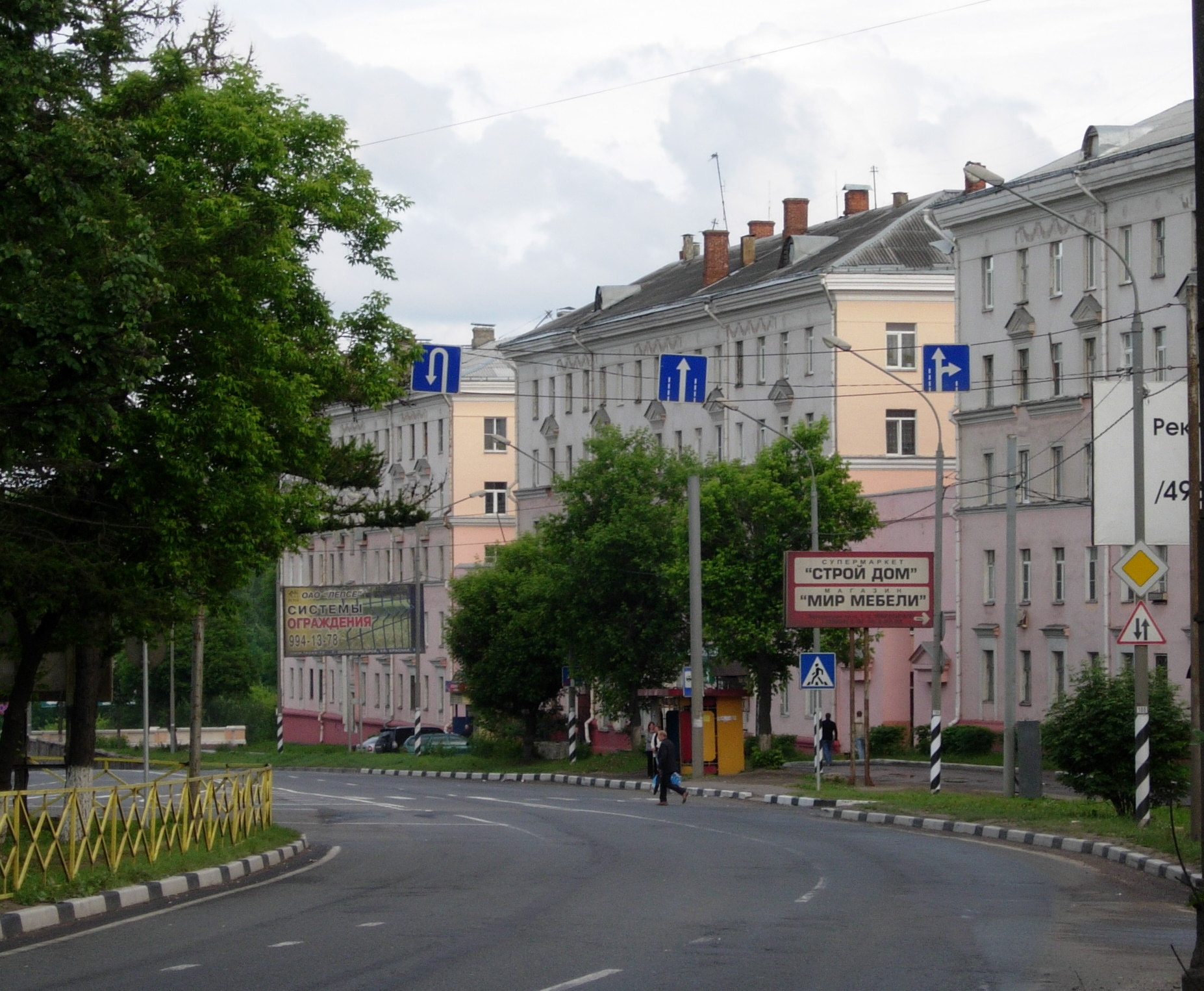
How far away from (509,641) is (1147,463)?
39193 millimetres

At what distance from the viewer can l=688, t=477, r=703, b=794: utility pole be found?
161 feet

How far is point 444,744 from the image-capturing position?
237 ft

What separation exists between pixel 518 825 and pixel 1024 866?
11538mm

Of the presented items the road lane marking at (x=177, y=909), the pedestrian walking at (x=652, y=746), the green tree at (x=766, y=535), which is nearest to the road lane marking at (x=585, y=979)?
the road lane marking at (x=177, y=909)

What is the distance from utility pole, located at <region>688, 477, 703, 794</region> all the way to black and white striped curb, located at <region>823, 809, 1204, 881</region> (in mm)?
12198

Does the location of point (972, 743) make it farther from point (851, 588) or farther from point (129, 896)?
point (129, 896)

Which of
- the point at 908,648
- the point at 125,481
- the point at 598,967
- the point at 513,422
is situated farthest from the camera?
the point at 513,422

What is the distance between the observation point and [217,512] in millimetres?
22656

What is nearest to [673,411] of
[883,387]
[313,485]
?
[883,387]

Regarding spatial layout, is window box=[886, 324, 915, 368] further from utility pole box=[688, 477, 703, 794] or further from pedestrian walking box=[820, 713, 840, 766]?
utility pole box=[688, 477, 703, 794]

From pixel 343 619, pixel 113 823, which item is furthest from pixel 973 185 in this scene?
pixel 113 823

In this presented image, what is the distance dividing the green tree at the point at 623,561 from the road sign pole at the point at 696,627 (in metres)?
4.82

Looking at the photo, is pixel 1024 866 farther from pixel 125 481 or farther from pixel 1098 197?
pixel 1098 197

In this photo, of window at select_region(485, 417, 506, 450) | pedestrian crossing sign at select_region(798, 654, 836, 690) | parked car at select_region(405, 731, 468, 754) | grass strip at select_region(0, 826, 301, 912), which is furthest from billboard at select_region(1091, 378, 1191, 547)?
window at select_region(485, 417, 506, 450)
